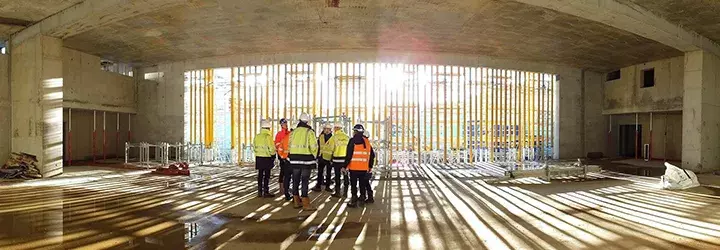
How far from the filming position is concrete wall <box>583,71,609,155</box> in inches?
778

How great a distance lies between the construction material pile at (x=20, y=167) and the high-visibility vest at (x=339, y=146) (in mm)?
9079

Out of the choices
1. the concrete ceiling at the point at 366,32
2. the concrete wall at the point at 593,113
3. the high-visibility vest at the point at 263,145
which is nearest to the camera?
the high-visibility vest at the point at 263,145

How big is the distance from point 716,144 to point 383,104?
11689 mm

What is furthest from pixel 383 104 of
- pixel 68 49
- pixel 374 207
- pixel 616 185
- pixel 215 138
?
pixel 68 49

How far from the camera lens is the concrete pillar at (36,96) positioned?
11586 mm

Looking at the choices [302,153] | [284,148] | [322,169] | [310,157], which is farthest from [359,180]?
[322,169]

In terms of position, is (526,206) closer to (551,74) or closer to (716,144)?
(716,144)

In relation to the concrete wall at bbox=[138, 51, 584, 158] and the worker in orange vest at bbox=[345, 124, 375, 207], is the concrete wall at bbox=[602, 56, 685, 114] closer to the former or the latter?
the concrete wall at bbox=[138, 51, 584, 158]

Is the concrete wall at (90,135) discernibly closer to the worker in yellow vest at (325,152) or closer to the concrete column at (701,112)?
the worker in yellow vest at (325,152)

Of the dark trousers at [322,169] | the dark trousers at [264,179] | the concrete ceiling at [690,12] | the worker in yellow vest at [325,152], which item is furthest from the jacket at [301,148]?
the concrete ceiling at [690,12]

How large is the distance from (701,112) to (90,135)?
22.6m

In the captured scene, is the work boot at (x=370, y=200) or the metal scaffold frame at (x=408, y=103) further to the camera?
the metal scaffold frame at (x=408, y=103)

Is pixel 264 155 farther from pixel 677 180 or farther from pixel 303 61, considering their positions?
pixel 677 180

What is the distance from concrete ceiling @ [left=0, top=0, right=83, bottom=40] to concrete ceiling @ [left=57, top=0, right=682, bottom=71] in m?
1.54
